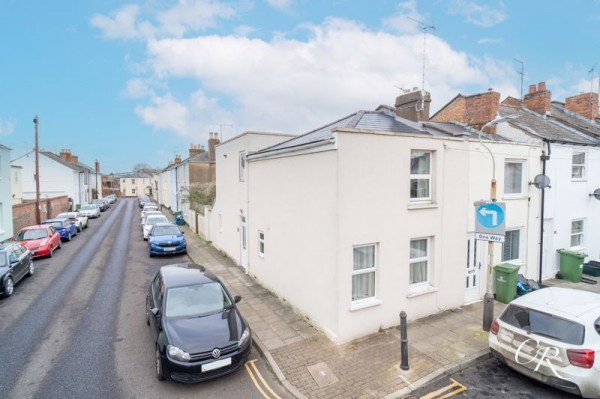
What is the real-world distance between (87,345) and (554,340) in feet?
31.0

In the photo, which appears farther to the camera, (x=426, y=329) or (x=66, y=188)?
(x=66, y=188)

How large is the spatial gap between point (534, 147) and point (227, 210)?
1281 cm

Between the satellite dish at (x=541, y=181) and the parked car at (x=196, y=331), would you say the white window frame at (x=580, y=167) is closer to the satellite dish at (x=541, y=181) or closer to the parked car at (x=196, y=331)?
the satellite dish at (x=541, y=181)

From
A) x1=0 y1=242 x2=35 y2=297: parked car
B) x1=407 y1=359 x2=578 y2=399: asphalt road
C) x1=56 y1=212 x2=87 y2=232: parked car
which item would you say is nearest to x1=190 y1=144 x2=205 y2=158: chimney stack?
x1=56 y1=212 x2=87 y2=232: parked car

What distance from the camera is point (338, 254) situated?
741 cm

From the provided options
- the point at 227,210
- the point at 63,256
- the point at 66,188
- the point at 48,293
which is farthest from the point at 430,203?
the point at 66,188

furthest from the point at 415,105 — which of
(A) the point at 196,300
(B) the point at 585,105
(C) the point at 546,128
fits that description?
(B) the point at 585,105

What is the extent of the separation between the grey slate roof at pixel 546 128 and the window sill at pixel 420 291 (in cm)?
703

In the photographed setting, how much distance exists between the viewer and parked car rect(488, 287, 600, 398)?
5457mm

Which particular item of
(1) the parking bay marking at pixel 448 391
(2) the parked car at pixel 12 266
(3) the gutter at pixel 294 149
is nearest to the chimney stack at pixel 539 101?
(3) the gutter at pixel 294 149

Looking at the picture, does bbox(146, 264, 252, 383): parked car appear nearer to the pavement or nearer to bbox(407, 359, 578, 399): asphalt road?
the pavement

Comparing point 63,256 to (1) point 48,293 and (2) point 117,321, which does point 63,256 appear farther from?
(2) point 117,321

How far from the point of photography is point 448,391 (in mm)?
5988

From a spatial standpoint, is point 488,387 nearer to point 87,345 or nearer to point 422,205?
point 422,205
